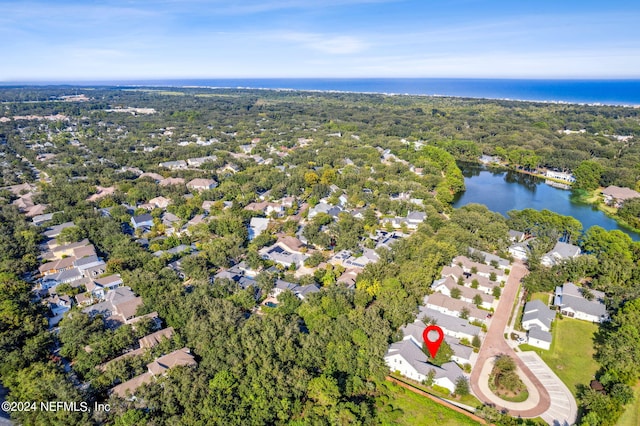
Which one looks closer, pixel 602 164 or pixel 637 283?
pixel 637 283

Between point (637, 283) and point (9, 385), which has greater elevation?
point (637, 283)

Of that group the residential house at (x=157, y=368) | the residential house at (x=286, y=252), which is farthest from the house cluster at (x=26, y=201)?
the residential house at (x=157, y=368)

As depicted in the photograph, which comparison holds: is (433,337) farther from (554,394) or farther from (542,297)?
(542,297)

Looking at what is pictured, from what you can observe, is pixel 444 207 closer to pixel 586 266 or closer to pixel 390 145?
pixel 586 266

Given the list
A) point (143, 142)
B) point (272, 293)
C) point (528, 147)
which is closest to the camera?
point (272, 293)

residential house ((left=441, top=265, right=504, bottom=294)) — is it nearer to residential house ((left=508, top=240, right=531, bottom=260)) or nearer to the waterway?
residential house ((left=508, top=240, right=531, bottom=260))

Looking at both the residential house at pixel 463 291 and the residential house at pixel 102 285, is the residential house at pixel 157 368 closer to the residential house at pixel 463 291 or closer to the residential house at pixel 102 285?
the residential house at pixel 102 285

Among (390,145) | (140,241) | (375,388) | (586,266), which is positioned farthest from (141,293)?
(390,145)

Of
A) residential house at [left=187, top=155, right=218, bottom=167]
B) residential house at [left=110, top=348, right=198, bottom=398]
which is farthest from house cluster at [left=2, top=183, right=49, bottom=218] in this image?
residential house at [left=110, top=348, right=198, bottom=398]
